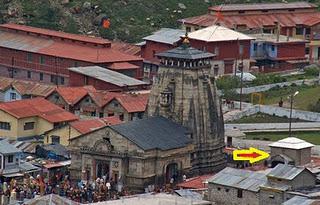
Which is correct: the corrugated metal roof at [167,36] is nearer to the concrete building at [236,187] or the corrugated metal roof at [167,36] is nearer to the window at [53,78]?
the window at [53,78]

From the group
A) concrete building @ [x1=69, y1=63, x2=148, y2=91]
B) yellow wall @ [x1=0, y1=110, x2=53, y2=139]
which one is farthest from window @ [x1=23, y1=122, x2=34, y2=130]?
concrete building @ [x1=69, y1=63, x2=148, y2=91]

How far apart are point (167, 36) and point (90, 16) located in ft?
45.5

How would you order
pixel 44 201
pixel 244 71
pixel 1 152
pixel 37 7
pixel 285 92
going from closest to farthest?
pixel 44 201
pixel 1 152
pixel 285 92
pixel 244 71
pixel 37 7

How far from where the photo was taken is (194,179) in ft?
303

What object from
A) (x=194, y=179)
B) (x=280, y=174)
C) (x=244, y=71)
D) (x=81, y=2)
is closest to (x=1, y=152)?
(x=194, y=179)

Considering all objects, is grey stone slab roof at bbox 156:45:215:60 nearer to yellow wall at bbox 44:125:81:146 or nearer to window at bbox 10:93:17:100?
yellow wall at bbox 44:125:81:146

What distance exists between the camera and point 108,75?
395ft

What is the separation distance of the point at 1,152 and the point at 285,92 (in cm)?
4015

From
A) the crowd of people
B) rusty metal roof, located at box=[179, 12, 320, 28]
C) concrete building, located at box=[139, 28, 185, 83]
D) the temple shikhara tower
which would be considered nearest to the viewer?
the crowd of people

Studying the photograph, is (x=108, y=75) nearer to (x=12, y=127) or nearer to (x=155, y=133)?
(x=12, y=127)

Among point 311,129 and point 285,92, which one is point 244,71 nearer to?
point 285,92

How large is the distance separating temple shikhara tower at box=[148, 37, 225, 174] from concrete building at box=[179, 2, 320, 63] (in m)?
48.2

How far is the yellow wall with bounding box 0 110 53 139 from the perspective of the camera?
104 meters

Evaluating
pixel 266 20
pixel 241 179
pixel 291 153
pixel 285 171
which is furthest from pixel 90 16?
pixel 285 171
